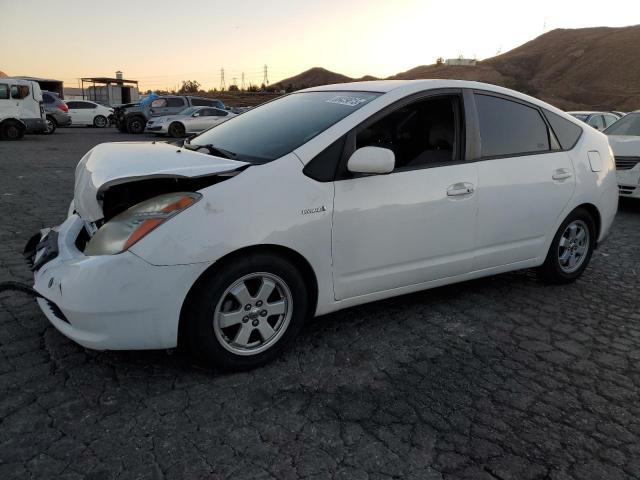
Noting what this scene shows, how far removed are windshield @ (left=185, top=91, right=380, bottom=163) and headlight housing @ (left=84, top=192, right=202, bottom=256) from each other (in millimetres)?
578

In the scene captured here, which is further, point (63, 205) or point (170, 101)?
point (170, 101)

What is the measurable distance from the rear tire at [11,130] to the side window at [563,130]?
708 inches

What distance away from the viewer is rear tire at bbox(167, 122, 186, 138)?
2048 cm

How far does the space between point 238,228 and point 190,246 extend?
258mm

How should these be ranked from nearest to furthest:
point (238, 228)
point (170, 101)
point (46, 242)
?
point (238, 228) < point (46, 242) < point (170, 101)

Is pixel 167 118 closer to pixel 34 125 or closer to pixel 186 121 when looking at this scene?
pixel 186 121

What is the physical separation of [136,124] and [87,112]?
273 inches

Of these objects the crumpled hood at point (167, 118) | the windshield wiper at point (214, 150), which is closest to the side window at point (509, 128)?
the windshield wiper at point (214, 150)

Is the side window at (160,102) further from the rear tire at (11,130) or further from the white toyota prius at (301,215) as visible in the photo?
the white toyota prius at (301,215)

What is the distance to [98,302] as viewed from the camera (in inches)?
97.4

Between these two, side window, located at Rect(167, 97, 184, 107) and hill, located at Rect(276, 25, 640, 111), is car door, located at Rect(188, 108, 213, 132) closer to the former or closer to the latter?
side window, located at Rect(167, 97, 184, 107)

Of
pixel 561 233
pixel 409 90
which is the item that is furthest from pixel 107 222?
pixel 561 233

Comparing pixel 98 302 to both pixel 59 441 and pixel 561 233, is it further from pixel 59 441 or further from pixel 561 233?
pixel 561 233

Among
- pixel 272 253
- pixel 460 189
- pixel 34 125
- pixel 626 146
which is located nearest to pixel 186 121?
pixel 34 125
